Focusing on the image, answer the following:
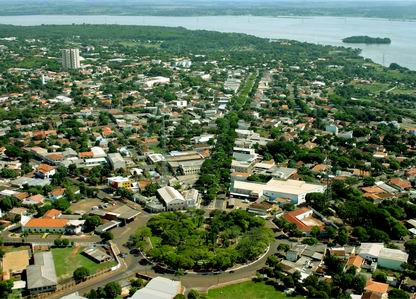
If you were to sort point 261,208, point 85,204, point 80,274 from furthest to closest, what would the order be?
point 85,204
point 261,208
point 80,274

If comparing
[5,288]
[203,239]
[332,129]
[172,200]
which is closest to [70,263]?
[5,288]

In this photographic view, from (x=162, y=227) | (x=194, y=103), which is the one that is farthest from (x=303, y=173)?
(x=194, y=103)

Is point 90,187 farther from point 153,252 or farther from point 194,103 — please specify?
point 194,103

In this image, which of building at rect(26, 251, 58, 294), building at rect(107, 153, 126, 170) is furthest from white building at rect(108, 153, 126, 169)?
building at rect(26, 251, 58, 294)

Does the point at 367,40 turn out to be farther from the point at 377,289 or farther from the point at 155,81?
the point at 377,289

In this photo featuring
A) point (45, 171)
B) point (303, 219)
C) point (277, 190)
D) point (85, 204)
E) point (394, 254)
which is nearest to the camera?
point (394, 254)

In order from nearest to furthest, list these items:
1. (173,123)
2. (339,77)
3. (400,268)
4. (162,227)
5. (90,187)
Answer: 1. (400,268)
2. (162,227)
3. (90,187)
4. (173,123)
5. (339,77)
